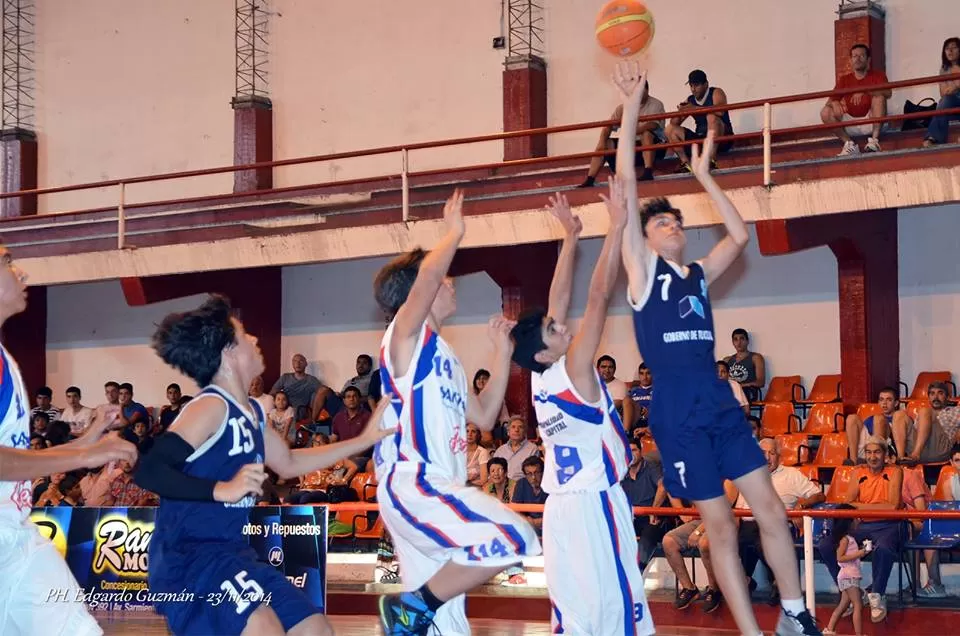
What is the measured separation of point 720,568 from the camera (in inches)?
237

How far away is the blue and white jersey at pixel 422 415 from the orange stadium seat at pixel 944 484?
22.3 ft

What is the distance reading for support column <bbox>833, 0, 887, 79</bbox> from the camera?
48.5 ft

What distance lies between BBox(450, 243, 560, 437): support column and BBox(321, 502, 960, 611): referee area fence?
5.95 metres

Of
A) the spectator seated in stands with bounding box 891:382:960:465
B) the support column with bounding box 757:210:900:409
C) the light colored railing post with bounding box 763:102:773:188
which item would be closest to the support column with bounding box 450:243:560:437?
the support column with bounding box 757:210:900:409

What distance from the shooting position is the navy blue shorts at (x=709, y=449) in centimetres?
598

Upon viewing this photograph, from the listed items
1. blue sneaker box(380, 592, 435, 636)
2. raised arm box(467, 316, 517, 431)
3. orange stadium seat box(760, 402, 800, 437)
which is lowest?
blue sneaker box(380, 592, 435, 636)

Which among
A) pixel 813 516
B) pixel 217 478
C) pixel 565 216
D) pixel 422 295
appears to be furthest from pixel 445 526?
pixel 813 516

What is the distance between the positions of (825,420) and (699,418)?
8.20m

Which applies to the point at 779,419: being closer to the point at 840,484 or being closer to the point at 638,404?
the point at 638,404

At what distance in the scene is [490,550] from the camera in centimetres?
526

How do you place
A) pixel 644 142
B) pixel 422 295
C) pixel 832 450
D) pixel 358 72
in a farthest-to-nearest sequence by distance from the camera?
pixel 358 72
pixel 644 142
pixel 832 450
pixel 422 295

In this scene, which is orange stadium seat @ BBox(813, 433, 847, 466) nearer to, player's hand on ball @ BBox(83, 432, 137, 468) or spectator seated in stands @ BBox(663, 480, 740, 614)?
spectator seated in stands @ BBox(663, 480, 740, 614)

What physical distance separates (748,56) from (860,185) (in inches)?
157

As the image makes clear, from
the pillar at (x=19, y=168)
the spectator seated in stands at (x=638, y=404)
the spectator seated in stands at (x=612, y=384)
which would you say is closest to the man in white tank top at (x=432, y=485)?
the spectator seated in stands at (x=638, y=404)
